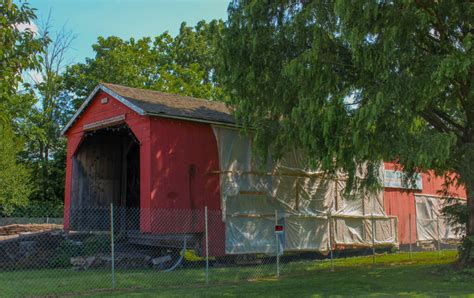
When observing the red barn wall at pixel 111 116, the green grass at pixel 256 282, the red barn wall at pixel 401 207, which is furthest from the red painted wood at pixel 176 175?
the red barn wall at pixel 401 207

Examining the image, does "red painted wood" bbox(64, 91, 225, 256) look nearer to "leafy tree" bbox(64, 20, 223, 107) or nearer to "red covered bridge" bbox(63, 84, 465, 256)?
"red covered bridge" bbox(63, 84, 465, 256)

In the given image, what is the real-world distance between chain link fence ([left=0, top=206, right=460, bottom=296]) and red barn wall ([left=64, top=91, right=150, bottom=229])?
787mm

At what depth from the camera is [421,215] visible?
24.7 meters

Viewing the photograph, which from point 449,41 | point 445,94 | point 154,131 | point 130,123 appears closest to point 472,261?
point 445,94

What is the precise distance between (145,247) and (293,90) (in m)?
9.12

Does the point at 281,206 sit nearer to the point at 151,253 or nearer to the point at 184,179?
the point at 184,179

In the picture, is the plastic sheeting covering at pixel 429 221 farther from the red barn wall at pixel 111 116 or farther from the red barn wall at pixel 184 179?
the red barn wall at pixel 111 116

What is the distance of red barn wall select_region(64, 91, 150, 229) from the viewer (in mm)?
16203

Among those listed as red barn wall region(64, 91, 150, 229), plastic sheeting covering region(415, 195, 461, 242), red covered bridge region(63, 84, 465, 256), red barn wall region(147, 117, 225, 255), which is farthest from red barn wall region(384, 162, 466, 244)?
red barn wall region(64, 91, 150, 229)

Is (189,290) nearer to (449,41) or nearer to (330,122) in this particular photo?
(330,122)

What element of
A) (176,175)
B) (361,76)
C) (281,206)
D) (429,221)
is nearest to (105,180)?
(176,175)

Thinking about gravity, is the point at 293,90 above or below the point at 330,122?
above

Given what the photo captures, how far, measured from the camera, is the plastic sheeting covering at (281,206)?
55.8 ft

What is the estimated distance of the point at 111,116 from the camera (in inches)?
714
